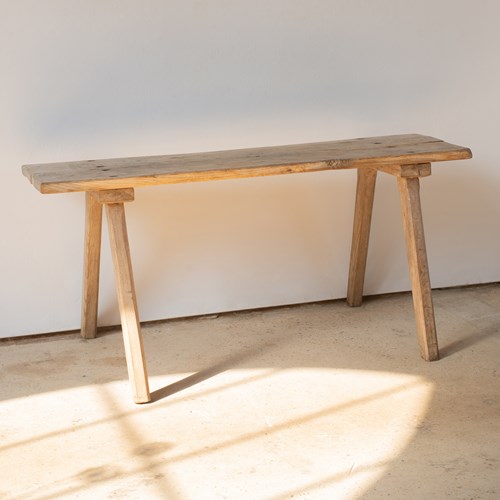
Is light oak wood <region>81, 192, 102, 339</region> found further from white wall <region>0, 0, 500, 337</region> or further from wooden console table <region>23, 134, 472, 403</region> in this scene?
white wall <region>0, 0, 500, 337</region>

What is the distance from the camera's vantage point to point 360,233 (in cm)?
430

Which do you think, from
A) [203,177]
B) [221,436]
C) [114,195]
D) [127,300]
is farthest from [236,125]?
[221,436]

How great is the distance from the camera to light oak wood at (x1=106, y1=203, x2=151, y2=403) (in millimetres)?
3449

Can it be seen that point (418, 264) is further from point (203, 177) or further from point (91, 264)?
point (91, 264)

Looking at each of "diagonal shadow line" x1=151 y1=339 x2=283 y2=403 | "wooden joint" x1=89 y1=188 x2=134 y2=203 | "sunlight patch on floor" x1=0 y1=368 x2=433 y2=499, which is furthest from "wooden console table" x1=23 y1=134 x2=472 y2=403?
"sunlight patch on floor" x1=0 y1=368 x2=433 y2=499

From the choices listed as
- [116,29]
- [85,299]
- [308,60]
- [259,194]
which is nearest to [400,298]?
[259,194]

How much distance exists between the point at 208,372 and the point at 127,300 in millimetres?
499

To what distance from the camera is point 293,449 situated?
3072mm

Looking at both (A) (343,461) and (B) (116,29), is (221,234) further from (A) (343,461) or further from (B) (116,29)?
(A) (343,461)

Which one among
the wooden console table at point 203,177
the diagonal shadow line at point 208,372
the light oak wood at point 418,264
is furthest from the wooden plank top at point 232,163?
the diagonal shadow line at point 208,372

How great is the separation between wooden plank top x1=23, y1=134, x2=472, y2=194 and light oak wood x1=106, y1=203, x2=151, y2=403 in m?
0.15

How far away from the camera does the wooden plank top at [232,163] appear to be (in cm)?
336

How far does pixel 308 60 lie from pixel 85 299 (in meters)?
1.42

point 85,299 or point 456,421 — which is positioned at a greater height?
point 85,299
